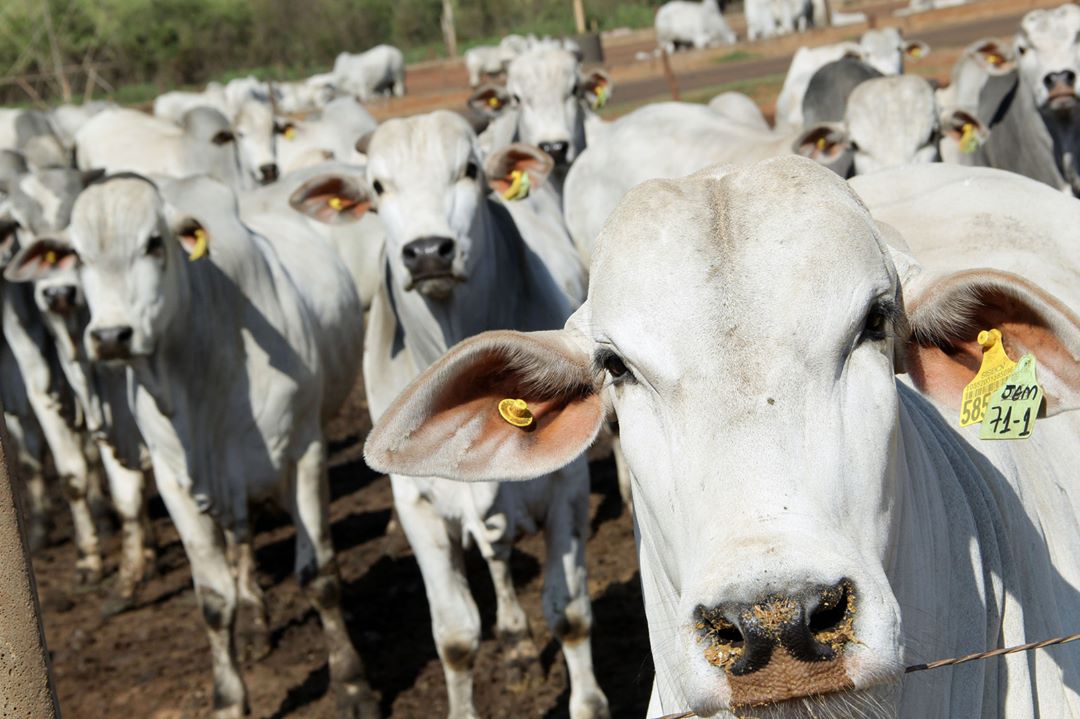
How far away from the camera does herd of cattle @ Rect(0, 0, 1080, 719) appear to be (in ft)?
6.66

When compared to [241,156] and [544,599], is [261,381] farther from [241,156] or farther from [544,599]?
[241,156]

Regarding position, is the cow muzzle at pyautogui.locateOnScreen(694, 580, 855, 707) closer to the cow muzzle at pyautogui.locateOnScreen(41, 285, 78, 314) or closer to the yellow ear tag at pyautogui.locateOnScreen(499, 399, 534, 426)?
the yellow ear tag at pyautogui.locateOnScreen(499, 399, 534, 426)

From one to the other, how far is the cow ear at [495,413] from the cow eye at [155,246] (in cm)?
328

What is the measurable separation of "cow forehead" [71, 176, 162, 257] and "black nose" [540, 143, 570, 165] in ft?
12.7

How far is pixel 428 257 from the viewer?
4691mm

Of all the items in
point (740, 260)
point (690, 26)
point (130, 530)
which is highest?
point (740, 260)

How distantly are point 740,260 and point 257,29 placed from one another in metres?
52.8

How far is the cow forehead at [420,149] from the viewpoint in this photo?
197 inches

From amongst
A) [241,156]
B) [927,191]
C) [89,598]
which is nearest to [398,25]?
[241,156]

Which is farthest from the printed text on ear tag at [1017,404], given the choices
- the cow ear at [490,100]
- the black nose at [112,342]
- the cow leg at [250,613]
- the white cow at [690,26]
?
the white cow at [690,26]

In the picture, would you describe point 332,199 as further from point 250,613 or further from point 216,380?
point 250,613

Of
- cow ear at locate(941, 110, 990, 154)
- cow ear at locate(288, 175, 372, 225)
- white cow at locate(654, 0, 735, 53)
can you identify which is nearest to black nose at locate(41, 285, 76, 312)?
cow ear at locate(288, 175, 372, 225)

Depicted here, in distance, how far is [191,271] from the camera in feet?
18.9

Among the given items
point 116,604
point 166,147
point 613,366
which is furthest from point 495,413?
point 166,147
